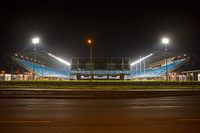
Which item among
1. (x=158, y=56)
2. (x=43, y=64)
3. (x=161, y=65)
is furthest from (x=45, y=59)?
(x=161, y=65)

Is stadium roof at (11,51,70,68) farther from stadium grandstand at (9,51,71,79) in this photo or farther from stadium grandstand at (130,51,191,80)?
stadium grandstand at (130,51,191,80)

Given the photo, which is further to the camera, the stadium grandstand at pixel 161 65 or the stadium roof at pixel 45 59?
the stadium roof at pixel 45 59

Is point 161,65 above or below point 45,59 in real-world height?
below

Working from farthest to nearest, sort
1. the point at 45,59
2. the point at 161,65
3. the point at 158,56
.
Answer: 1. the point at 45,59
2. the point at 158,56
3. the point at 161,65

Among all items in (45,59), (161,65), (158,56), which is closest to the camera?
(161,65)

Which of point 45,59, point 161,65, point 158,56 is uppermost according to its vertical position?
point 158,56

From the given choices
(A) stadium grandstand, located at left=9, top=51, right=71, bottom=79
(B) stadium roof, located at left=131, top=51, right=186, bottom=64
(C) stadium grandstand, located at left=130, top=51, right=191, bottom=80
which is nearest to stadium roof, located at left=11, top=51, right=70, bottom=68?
(A) stadium grandstand, located at left=9, top=51, right=71, bottom=79

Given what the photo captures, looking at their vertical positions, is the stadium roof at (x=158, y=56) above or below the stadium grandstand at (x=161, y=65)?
above

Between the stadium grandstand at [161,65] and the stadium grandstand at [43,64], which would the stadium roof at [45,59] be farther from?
the stadium grandstand at [161,65]

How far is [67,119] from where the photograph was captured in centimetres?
1140

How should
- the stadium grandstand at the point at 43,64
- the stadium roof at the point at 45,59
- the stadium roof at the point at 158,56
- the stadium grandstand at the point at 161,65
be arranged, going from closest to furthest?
the stadium grandstand at the point at 43,64, the stadium grandstand at the point at 161,65, the stadium roof at the point at 158,56, the stadium roof at the point at 45,59

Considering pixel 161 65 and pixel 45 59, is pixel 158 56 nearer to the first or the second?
pixel 161 65

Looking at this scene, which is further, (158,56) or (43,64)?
(43,64)

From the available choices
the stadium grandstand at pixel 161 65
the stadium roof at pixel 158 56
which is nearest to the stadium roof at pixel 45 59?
the stadium grandstand at pixel 161 65
